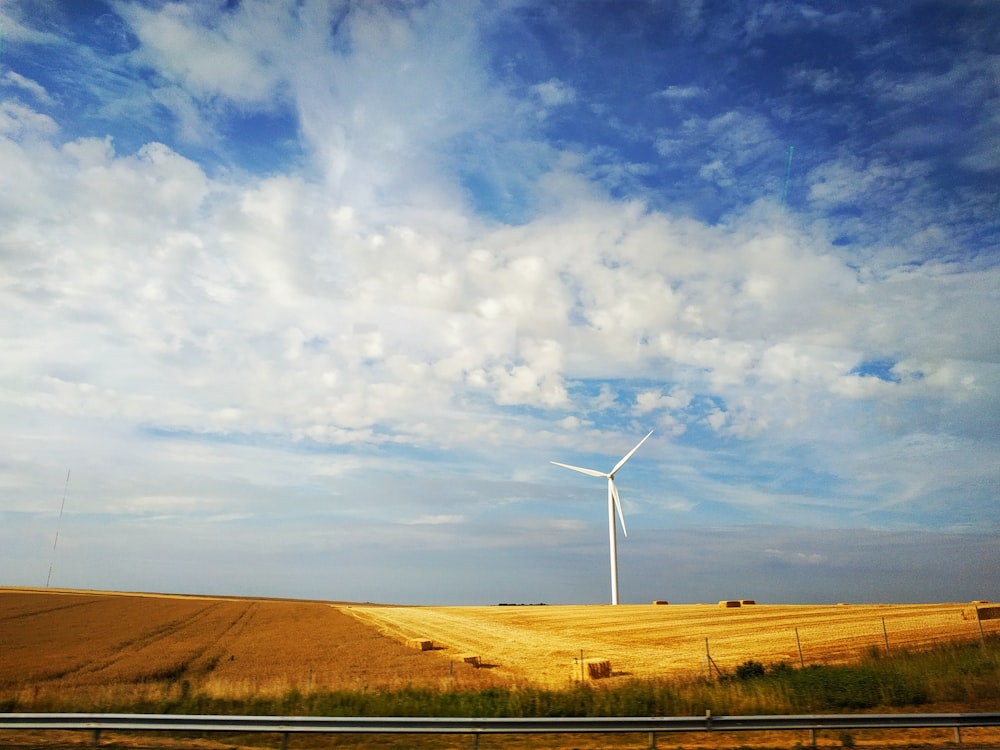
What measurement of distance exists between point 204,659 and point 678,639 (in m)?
28.8

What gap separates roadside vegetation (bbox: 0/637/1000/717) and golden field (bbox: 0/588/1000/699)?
200cm

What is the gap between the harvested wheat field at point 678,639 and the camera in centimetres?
3394

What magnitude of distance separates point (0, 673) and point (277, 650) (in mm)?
15718

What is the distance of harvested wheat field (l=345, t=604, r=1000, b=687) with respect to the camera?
33938 mm

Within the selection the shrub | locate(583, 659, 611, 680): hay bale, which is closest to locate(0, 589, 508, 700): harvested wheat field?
locate(583, 659, 611, 680): hay bale

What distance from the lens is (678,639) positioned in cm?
4606

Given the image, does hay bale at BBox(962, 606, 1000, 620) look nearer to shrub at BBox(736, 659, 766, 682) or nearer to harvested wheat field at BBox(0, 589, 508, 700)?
shrub at BBox(736, 659, 766, 682)

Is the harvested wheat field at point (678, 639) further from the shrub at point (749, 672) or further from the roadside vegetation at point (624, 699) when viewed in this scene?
the roadside vegetation at point (624, 699)

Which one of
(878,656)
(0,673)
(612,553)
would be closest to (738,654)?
(878,656)

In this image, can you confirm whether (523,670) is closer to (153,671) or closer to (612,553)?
(153,671)

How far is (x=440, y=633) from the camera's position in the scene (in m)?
58.8

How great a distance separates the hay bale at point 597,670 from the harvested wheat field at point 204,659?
411 centimetres

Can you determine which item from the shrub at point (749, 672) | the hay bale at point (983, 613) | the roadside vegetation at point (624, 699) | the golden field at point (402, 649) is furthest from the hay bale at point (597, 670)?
the hay bale at point (983, 613)

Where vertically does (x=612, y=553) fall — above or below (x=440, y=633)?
above
